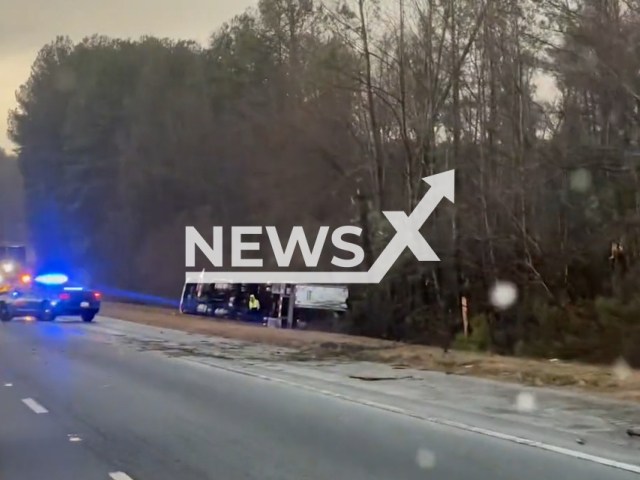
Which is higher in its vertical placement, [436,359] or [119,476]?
[436,359]

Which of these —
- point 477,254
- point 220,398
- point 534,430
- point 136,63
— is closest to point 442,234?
point 477,254

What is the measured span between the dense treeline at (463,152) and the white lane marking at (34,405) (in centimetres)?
1418

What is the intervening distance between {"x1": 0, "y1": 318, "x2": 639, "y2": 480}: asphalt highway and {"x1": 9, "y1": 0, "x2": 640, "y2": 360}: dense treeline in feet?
38.8

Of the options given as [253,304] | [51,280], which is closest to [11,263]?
[51,280]

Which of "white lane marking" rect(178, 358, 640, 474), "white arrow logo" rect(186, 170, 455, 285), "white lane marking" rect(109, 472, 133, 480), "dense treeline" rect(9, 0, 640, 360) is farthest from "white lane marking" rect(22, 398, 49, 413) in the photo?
"white arrow logo" rect(186, 170, 455, 285)

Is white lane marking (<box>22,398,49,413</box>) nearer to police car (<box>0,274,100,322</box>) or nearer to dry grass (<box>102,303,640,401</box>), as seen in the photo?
dry grass (<box>102,303,640,401</box>)

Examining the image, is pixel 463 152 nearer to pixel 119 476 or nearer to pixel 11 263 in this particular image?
pixel 119 476

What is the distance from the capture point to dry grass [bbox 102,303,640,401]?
15930 mm

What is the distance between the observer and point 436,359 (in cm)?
2022

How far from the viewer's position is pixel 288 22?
159ft

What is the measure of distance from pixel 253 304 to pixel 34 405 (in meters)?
21.1

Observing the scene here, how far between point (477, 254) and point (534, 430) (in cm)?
1907

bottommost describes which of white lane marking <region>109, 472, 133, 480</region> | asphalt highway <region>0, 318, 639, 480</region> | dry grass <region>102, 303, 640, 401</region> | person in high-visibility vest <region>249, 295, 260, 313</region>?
white lane marking <region>109, 472, 133, 480</region>

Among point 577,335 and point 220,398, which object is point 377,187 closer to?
point 577,335
